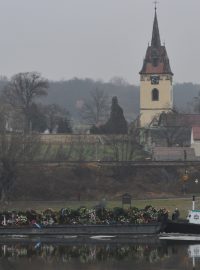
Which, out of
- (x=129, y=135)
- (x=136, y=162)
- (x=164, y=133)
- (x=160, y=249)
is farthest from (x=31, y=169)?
(x=160, y=249)

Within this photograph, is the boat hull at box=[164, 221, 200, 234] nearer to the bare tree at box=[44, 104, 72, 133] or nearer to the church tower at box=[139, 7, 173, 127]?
the bare tree at box=[44, 104, 72, 133]

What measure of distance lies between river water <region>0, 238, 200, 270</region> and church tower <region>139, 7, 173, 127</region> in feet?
260

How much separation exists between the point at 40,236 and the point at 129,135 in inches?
2211

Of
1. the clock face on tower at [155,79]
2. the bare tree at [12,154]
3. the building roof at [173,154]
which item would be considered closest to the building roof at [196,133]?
the building roof at [173,154]

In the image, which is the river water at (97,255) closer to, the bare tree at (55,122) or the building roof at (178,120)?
the building roof at (178,120)

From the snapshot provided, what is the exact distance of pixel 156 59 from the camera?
127625 mm

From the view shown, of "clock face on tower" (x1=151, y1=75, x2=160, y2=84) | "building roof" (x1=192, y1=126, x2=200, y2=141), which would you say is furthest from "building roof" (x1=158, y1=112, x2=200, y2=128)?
"clock face on tower" (x1=151, y1=75, x2=160, y2=84)

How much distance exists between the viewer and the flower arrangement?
173 feet

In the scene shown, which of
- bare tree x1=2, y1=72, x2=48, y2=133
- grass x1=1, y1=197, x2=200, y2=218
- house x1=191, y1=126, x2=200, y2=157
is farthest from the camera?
bare tree x1=2, y1=72, x2=48, y2=133

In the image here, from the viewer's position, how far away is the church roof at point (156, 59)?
12715 centimetres

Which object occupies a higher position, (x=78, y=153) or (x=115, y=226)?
(x=78, y=153)

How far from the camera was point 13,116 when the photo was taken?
11356cm

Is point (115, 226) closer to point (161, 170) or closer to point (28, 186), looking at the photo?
point (28, 186)

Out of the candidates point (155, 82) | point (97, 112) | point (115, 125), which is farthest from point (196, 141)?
point (97, 112)
